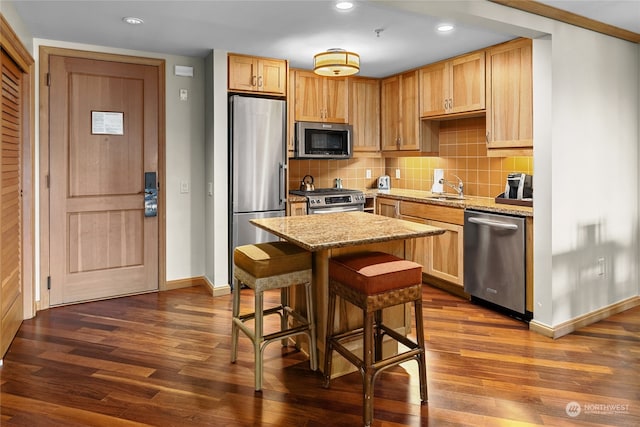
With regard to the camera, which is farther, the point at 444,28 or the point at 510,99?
the point at 510,99

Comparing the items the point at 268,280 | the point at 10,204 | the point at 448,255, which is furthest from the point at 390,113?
the point at 10,204

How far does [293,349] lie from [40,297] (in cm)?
240

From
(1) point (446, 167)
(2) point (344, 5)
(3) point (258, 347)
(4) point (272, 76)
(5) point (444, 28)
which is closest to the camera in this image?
(3) point (258, 347)

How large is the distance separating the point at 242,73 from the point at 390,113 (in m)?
1.82

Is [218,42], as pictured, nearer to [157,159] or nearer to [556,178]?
[157,159]

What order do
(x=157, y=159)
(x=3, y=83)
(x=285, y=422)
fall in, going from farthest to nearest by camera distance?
(x=157, y=159) < (x=3, y=83) < (x=285, y=422)

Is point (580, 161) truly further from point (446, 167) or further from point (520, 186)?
point (446, 167)

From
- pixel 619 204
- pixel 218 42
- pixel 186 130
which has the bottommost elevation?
pixel 619 204

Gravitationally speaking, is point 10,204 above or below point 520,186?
below

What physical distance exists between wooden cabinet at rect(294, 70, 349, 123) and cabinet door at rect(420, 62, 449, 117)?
878mm

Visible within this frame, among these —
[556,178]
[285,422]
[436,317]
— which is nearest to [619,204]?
[556,178]

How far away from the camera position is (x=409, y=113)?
191 inches

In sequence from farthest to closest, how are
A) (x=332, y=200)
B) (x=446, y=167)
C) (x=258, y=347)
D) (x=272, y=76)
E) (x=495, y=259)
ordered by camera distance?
(x=446, y=167)
(x=332, y=200)
(x=272, y=76)
(x=495, y=259)
(x=258, y=347)

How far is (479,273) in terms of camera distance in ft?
12.3
